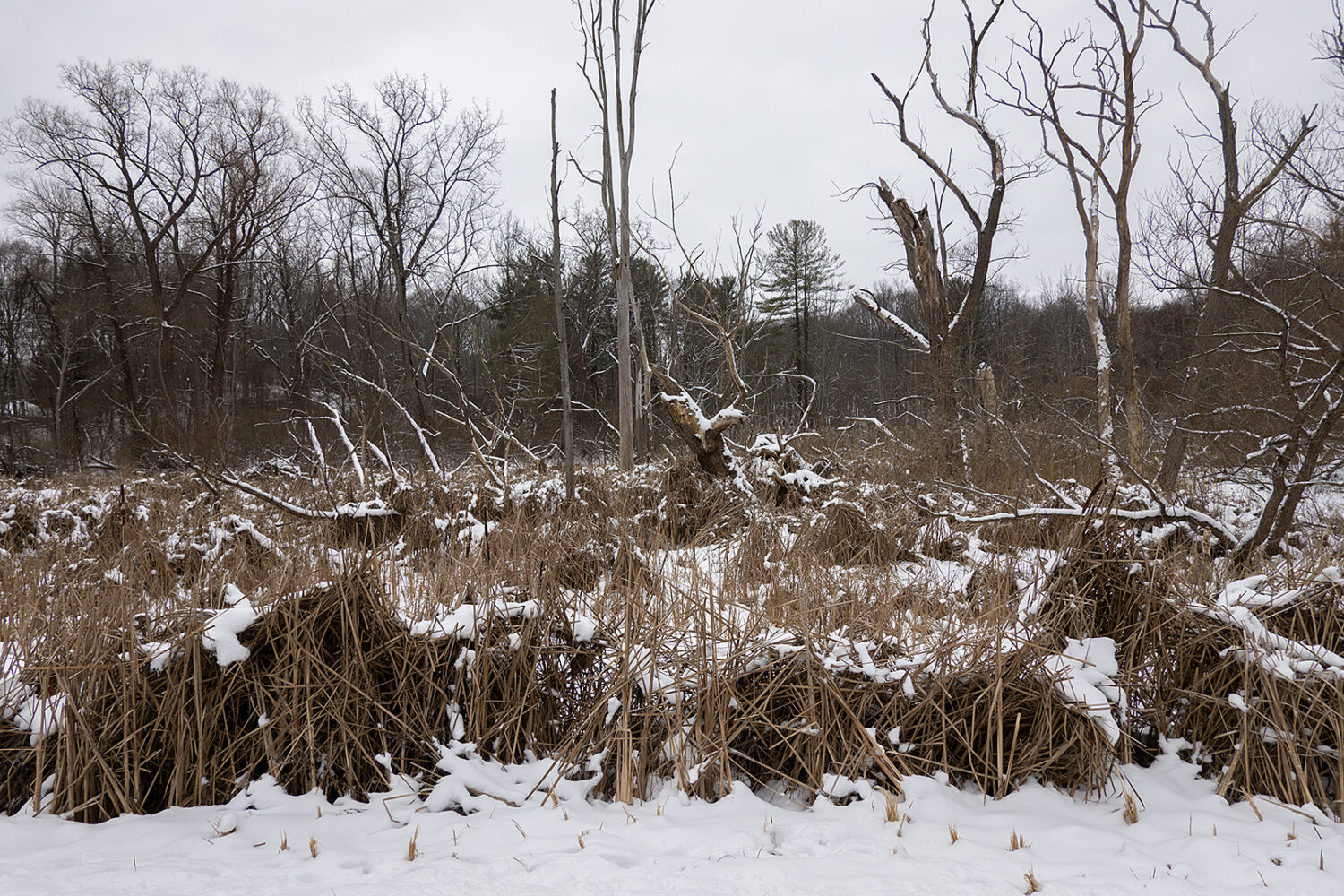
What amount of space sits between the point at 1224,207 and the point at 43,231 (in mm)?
33017

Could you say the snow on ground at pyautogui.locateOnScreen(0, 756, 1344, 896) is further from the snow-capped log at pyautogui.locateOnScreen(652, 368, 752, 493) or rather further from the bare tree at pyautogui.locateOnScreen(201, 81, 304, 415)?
the bare tree at pyautogui.locateOnScreen(201, 81, 304, 415)

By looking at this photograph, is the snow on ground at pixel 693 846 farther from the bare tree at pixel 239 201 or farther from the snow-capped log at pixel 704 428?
the bare tree at pixel 239 201

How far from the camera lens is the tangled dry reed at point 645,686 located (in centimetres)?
255

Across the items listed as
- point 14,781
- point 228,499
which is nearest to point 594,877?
point 14,781

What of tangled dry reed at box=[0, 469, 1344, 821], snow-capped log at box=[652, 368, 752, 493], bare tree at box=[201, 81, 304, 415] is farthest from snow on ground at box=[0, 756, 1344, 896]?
bare tree at box=[201, 81, 304, 415]

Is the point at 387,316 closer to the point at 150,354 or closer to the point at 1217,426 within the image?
the point at 150,354

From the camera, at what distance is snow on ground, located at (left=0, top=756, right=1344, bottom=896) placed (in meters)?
1.96

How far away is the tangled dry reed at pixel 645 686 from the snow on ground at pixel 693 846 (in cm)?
14

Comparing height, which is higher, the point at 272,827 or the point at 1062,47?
the point at 1062,47

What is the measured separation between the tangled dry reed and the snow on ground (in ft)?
0.45

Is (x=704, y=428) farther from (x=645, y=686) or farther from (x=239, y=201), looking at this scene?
(x=239, y=201)

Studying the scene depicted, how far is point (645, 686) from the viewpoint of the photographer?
2.81m

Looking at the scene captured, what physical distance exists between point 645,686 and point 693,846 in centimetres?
71

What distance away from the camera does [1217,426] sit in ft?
24.6
